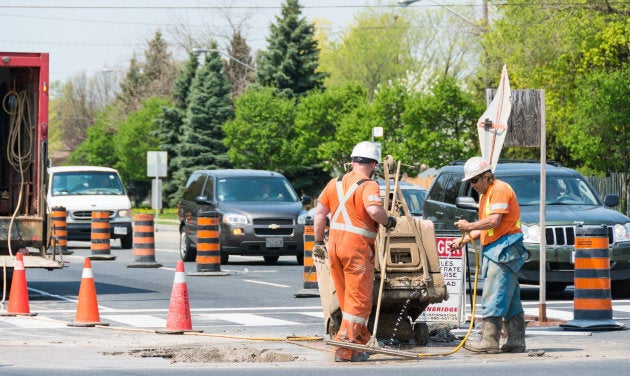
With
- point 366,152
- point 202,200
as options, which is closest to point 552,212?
point 366,152

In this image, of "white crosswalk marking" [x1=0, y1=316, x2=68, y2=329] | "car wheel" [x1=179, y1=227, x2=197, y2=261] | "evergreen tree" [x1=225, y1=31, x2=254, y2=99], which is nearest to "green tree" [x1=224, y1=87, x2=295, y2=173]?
"evergreen tree" [x1=225, y1=31, x2=254, y2=99]

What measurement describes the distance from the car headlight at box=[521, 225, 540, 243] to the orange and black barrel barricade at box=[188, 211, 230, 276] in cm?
712

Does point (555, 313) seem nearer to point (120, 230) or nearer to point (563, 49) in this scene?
point (120, 230)

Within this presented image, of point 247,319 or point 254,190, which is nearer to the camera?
point 247,319

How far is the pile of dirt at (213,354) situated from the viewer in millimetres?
11352

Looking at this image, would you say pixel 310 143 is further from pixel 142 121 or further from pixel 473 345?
pixel 473 345

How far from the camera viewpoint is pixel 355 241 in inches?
432

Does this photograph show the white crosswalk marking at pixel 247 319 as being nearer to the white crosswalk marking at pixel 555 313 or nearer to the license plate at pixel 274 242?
the white crosswalk marking at pixel 555 313

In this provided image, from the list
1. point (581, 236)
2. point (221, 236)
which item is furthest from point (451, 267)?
point (221, 236)

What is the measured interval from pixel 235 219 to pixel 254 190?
5.63 feet

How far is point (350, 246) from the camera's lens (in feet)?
35.9

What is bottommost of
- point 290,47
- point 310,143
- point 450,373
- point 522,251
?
point 450,373

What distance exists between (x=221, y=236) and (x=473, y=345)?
14.8 meters

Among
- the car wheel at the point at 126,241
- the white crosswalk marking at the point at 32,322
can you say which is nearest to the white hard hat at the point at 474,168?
the white crosswalk marking at the point at 32,322
